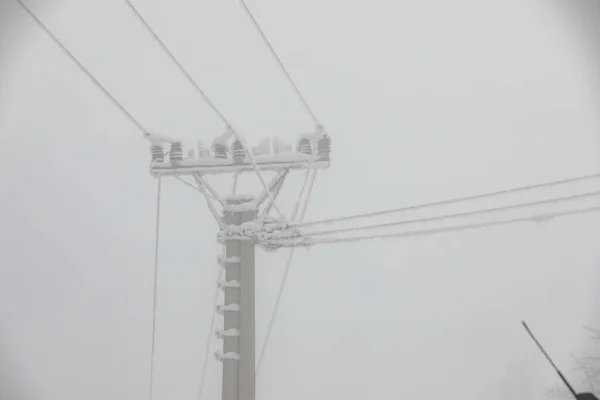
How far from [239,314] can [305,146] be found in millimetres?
1817

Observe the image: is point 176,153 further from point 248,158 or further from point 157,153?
point 248,158

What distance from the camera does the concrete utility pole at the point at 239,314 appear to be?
4.57 m

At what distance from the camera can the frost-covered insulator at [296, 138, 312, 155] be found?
16.3 feet

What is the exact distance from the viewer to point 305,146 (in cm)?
499

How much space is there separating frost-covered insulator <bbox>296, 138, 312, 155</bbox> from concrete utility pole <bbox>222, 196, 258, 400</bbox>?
75cm

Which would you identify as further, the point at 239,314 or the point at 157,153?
the point at 157,153

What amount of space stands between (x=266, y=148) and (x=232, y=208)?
72cm

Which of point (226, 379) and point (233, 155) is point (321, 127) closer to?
point (233, 155)

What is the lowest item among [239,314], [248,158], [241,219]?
[239,314]

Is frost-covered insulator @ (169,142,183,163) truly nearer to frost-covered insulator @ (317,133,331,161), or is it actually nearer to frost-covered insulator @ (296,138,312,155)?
frost-covered insulator @ (296,138,312,155)

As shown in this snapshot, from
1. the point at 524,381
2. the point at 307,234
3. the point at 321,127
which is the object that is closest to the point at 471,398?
the point at 524,381

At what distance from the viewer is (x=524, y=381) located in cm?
802

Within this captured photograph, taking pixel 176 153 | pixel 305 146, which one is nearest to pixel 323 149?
pixel 305 146

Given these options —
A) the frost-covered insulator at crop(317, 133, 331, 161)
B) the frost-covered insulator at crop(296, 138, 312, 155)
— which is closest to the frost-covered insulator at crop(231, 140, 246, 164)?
the frost-covered insulator at crop(296, 138, 312, 155)
